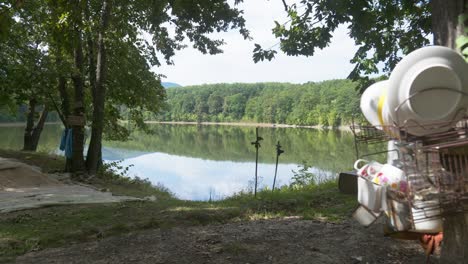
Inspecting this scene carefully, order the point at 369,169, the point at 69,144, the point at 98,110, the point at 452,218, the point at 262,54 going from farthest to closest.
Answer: the point at 98,110 < the point at 69,144 < the point at 262,54 < the point at 452,218 < the point at 369,169

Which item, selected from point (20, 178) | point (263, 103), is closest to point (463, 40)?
point (20, 178)

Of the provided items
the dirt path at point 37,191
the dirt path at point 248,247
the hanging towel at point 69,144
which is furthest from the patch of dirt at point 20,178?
the dirt path at point 248,247

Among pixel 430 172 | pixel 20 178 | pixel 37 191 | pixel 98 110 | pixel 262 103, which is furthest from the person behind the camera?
pixel 262 103

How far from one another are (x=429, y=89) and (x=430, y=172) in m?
0.36

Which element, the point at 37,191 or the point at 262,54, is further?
the point at 37,191

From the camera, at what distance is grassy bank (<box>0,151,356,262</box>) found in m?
4.32

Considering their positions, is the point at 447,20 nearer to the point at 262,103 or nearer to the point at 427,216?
the point at 427,216

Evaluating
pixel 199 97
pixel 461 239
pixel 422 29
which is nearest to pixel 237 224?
pixel 461 239

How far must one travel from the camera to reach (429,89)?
171 centimetres

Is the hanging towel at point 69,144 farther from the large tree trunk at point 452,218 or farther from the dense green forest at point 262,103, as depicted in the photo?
the dense green forest at point 262,103

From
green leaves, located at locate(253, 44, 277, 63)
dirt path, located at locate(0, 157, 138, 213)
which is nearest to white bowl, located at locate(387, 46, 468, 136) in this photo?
green leaves, located at locate(253, 44, 277, 63)

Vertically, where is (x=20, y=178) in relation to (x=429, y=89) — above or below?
below

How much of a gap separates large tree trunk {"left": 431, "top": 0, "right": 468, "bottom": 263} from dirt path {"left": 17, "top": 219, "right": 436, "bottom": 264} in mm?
718

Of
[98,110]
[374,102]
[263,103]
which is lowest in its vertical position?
[374,102]
